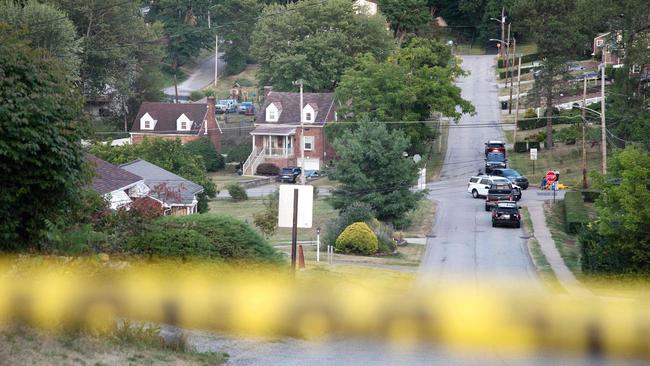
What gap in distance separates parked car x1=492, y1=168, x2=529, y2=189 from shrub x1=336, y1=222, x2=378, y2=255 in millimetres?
19812

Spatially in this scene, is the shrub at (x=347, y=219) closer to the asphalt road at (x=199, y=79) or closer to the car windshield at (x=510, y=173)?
the car windshield at (x=510, y=173)

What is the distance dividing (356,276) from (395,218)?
703 inches

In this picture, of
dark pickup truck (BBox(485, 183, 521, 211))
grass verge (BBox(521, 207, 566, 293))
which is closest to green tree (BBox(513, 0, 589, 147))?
dark pickup truck (BBox(485, 183, 521, 211))

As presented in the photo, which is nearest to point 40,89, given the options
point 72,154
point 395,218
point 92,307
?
point 72,154

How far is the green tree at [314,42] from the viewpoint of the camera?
87.4m

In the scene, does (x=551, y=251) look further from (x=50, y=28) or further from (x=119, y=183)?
(x=50, y=28)

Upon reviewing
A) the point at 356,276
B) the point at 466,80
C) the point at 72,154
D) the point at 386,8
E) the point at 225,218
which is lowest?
the point at 356,276

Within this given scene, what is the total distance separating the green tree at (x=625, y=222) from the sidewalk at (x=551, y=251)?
1205 millimetres

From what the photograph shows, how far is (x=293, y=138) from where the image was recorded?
256ft

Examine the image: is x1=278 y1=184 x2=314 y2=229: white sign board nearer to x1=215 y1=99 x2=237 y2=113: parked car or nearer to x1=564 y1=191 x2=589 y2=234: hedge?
x1=564 y1=191 x2=589 y2=234: hedge

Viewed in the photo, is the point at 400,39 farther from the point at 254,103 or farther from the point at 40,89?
the point at 40,89

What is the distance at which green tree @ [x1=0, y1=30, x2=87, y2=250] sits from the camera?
20.0m

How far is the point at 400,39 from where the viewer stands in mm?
108500

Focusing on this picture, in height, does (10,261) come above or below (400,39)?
below
